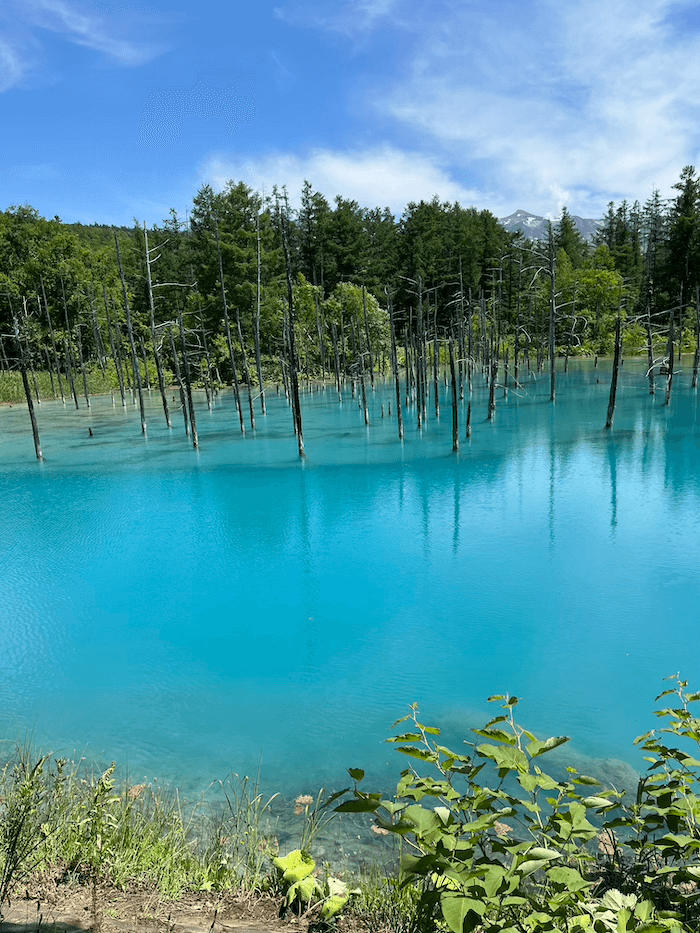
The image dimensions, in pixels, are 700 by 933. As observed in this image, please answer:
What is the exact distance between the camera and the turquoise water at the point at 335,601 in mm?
8859

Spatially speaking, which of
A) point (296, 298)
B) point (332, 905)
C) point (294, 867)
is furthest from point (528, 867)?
point (296, 298)

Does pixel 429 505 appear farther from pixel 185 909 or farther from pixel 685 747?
pixel 185 909

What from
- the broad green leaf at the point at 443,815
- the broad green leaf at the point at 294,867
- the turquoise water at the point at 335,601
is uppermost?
the broad green leaf at the point at 443,815

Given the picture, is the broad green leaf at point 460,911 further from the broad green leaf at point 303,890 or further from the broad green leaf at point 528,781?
the broad green leaf at point 303,890

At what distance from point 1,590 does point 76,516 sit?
21.1ft

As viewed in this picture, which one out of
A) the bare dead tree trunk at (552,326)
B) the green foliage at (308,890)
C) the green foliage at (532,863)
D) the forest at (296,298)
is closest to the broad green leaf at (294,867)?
the green foliage at (308,890)

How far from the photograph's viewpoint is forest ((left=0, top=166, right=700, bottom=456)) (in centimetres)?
5225

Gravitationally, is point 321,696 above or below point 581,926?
below

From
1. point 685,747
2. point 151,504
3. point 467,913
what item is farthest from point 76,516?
point 467,913

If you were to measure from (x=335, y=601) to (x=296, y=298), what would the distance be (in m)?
47.6

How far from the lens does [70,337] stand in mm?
58000

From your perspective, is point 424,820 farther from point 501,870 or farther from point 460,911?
point 460,911

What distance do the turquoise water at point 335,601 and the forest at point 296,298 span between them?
24.5 metres

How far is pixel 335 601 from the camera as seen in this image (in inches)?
521
